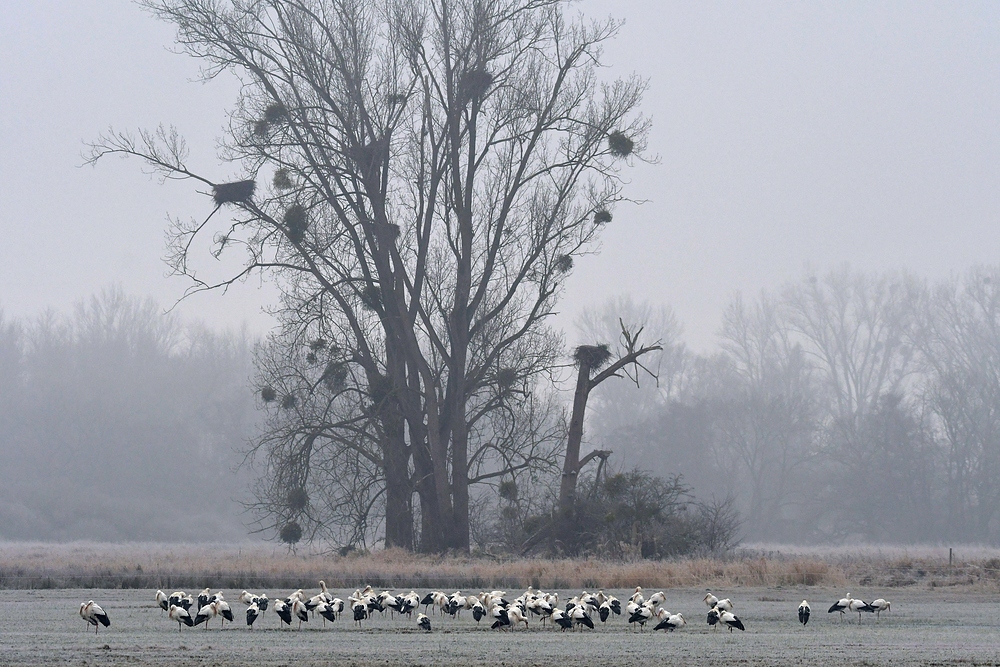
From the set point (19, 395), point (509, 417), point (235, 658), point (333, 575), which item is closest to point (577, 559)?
point (509, 417)

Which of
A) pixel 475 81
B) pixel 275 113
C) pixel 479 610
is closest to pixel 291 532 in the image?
pixel 275 113

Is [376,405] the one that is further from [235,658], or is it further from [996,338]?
[996,338]

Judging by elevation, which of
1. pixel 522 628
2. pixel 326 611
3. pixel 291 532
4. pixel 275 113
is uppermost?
pixel 275 113

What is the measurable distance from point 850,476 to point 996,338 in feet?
38.2

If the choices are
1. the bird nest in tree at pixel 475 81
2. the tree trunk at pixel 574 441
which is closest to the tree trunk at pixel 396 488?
the tree trunk at pixel 574 441

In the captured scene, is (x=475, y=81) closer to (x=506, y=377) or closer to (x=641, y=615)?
(x=506, y=377)

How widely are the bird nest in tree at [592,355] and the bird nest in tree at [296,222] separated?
8741mm

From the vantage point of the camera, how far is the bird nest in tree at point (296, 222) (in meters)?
30.8

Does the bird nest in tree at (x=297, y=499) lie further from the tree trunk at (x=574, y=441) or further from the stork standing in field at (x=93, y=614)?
the stork standing in field at (x=93, y=614)

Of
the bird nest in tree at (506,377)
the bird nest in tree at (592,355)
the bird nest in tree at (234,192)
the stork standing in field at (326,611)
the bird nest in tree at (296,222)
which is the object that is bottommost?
the stork standing in field at (326,611)

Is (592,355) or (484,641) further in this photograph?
(592,355)

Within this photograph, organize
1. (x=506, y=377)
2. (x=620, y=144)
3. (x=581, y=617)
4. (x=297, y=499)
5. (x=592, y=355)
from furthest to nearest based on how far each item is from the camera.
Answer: (x=592, y=355) → (x=506, y=377) → (x=620, y=144) → (x=297, y=499) → (x=581, y=617)

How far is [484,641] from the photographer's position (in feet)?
41.7

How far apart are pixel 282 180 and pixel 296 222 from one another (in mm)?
2590
